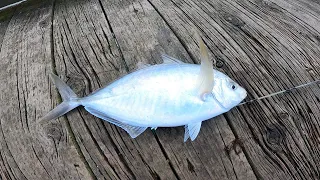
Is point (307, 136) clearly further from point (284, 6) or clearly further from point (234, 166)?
point (284, 6)

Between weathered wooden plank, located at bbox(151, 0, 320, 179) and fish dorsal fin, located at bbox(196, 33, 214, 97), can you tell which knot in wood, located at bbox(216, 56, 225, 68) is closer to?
weathered wooden plank, located at bbox(151, 0, 320, 179)

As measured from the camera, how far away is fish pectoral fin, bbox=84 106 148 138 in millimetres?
1591

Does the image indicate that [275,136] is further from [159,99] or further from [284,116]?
[159,99]

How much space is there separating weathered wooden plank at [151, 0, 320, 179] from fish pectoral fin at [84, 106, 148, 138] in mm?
423

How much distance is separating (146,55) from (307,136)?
0.91m

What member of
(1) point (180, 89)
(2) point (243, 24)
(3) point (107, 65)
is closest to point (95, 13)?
(3) point (107, 65)

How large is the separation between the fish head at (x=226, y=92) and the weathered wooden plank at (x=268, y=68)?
0.15 metres

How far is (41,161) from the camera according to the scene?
5.31 ft

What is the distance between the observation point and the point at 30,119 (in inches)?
69.1

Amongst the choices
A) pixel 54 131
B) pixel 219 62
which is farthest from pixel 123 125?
pixel 219 62

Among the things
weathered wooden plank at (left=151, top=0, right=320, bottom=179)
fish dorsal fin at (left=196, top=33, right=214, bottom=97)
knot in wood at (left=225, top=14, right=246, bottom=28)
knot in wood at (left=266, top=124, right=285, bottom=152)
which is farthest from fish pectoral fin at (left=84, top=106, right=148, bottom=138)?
knot in wood at (left=225, top=14, right=246, bottom=28)

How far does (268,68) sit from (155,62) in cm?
60

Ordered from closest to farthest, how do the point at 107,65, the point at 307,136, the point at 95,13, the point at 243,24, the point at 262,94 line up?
the point at 307,136
the point at 262,94
the point at 107,65
the point at 243,24
the point at 95,13

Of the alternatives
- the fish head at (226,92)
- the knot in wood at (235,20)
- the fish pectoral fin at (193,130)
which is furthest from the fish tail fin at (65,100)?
the knot in wood at (235,20)
